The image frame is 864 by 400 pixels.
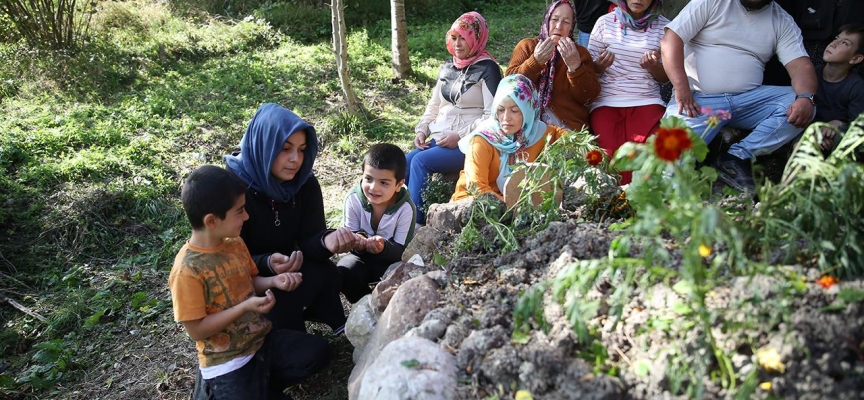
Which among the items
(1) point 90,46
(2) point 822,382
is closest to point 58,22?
(1) point 90,46

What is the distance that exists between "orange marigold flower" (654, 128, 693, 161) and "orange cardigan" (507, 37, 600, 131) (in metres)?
2.32

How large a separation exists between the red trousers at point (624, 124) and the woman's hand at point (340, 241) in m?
1.79

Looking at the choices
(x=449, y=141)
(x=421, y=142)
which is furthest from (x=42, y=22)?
(x=449, y=141)

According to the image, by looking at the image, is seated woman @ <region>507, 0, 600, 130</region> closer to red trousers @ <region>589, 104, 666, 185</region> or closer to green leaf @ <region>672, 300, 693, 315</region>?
red trousers @ <region>589, 104, 666, 185</region>

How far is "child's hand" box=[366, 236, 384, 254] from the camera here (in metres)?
3.20

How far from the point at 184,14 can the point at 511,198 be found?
788cm

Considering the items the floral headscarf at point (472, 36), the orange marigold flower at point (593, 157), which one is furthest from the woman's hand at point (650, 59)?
the orange marigold flower at point (593, 157)

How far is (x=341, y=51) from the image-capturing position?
20.3 ft

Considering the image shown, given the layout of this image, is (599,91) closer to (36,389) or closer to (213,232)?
(213,232)

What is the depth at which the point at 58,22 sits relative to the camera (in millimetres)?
7328

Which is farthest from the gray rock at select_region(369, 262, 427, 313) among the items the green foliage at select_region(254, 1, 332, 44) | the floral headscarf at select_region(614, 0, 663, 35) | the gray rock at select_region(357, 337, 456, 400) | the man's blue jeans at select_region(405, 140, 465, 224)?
the green foliage at select_region(254, 1, 332, 44)

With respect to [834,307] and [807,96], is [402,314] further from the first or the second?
[807,96]

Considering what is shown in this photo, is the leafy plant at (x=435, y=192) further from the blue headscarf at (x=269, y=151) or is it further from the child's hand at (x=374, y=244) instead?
the blue headscarf at (x=269, y=151)

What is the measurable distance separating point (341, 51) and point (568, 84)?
2.90 metres
